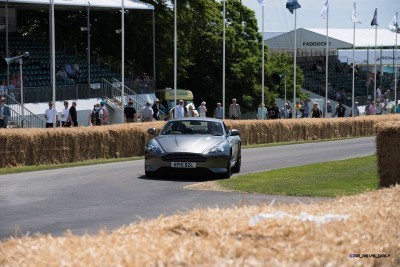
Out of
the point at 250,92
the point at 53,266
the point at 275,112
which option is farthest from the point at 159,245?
the point at 250,92

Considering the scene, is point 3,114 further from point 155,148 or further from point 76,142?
point 155,148

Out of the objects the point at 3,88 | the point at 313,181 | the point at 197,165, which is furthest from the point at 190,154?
the point at 3,88

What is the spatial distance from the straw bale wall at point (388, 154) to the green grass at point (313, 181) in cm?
46

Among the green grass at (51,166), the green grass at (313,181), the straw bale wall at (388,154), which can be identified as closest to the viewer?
the straw bale wall at (388,154)

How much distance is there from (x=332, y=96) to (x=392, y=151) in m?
63.1

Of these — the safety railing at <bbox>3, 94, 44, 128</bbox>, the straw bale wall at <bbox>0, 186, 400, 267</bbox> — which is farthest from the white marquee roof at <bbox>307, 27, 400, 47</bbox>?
the straw bale wall at <bbox>0, 186, 400, 267</bbox>

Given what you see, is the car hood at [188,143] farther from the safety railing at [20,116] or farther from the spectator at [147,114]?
the spectator at [147,114]

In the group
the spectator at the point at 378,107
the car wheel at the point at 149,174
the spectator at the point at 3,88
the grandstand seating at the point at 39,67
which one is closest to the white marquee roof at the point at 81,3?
the grandstand seating at the point at 39,67

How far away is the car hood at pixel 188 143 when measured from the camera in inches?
843

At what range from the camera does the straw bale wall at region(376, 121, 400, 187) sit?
58.2 ft

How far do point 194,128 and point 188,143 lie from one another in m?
1.42

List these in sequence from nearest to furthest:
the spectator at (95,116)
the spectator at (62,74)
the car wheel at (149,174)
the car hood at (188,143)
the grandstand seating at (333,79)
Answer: the car hood at (188,143)
the car wheel at (149,174)
the spectator at (95,116)
the spectator at (62,74)
the grandstand seating at (333,79)

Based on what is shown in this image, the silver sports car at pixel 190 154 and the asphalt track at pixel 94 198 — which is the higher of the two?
the silver sports car at pixel 190 154

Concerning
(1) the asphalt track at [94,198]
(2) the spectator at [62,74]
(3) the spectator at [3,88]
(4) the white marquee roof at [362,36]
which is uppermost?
(4) the white marquee roof at [362,36]
